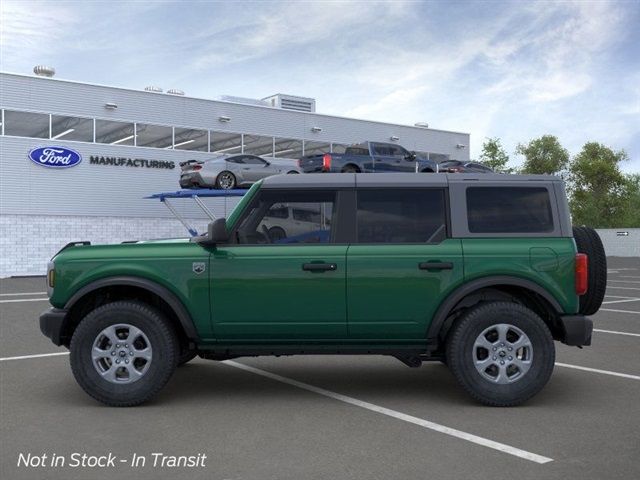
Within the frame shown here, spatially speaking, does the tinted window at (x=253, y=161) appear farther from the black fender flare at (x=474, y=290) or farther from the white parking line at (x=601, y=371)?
the black fender flare at (x=474, y=290)

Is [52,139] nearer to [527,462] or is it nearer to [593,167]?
[527,462]

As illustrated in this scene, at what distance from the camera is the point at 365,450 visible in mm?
4613

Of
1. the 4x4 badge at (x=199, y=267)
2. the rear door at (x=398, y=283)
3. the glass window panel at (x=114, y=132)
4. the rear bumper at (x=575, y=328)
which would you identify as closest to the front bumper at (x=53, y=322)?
the 4x4 badge at (x=199, y=267)

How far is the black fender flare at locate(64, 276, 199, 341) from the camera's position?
Answer: 590cm

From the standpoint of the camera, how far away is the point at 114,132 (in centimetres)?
3028

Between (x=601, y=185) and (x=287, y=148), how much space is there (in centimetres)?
4860

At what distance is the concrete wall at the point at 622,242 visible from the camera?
51125 millimetres

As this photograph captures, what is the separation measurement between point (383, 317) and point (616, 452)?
2.06m

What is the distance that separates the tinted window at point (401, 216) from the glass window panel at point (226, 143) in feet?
90.6

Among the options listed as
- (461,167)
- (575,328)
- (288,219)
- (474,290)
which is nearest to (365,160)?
(461,167)

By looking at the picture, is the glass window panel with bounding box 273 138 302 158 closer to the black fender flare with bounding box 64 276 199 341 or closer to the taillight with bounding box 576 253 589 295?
the black fender flare with bounding box 64 276 199 341

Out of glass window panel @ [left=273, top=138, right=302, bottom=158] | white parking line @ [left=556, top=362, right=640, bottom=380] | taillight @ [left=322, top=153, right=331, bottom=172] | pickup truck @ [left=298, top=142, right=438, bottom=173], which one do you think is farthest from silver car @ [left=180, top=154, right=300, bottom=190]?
white parking line @ [left=556, top=362, right=640, bottom=380]

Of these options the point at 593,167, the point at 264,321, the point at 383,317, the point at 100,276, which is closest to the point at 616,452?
the point at 383,317

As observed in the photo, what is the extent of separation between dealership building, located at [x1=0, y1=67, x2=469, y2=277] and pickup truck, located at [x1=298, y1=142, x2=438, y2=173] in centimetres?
1112
